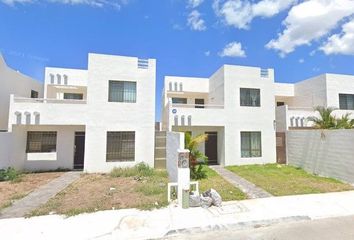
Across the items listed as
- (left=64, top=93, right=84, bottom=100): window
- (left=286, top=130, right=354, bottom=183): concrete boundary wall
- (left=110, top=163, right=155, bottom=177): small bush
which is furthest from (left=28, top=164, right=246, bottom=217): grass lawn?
(left=64, top=93, right=84, bottom=100): window


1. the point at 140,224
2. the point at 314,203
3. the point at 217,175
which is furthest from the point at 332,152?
the point at 140,224

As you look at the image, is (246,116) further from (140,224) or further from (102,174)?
(140,224)

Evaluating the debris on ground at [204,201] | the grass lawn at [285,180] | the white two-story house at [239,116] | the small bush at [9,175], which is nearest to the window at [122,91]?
the white two-story house at [239,116]

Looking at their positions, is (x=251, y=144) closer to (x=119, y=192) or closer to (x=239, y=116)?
(x=239, y=116)

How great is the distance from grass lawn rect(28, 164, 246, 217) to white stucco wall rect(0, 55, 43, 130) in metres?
7.08

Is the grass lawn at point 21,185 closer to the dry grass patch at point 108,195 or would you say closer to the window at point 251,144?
the dry grass patch at point 108,195

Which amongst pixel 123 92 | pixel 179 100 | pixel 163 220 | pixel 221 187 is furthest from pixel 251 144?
pixel 163 220

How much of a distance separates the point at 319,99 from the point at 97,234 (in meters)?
20.1

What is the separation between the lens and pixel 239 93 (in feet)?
54.5

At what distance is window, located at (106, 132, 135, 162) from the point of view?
46.8 feet

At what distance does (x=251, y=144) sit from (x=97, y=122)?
11.0 m

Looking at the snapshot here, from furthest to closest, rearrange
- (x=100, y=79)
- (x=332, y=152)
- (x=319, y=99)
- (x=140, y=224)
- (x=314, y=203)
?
(x=319, y=99) < (x=100, y=79) < (x=332, y=152) < (x=314, y=203) < (x=140, y=224)

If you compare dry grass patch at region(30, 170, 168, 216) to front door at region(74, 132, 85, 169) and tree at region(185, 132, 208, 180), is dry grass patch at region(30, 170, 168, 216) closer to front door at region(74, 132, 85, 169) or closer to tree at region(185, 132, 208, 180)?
tree at region(185, 132, 208, 180)

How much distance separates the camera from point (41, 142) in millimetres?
14977
